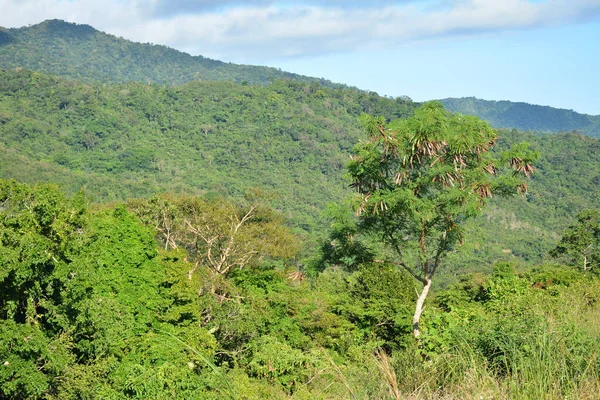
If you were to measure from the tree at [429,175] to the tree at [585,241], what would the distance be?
71.7 feet

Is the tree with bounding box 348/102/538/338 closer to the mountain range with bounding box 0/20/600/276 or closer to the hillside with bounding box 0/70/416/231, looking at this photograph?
the mountain range with bounding box 0/20/600/276

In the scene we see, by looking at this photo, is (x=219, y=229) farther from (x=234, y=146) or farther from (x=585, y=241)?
(x=234, y=146)

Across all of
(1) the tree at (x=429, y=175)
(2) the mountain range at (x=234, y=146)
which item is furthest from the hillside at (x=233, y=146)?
(1) the tree at (x=429, y=175)

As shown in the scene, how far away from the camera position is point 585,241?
31.0 meters

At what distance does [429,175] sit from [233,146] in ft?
333

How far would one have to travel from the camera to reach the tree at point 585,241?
31.0 m

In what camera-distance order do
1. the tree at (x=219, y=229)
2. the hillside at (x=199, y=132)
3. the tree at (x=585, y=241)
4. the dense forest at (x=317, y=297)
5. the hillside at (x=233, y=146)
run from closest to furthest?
the dense forest at (x=317, y=297), the tree at (x=219, y=229), the tree at (x=585, y=241), the hillside at (x=233, y=146), the hillside at (x=199, y=132)

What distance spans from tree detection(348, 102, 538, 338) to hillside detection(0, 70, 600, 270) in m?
54.6

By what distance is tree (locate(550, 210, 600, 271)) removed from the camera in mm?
31000

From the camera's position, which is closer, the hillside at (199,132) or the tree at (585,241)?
the tree at (585,241)

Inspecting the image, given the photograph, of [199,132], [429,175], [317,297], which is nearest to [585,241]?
[317,297]

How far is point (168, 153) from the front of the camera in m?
105

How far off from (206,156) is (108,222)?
94372 millimetres

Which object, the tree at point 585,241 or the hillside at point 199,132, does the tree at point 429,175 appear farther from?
the hillside at point 199,132
